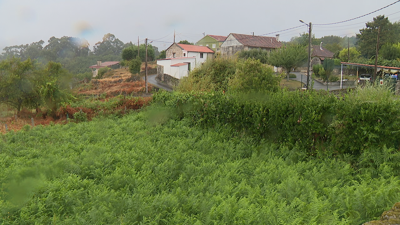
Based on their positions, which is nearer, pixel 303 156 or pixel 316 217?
pixel 316 217

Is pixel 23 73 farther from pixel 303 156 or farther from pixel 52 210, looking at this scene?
pixel 303 156

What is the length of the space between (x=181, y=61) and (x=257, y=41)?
16150 mm

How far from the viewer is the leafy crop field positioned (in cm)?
457

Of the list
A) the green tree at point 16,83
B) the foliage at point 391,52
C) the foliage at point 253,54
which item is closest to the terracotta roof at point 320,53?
the foliage at point 391,52

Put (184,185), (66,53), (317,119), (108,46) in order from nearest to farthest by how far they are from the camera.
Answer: (184,185)
(317,119)
(66,53)
(108,46)

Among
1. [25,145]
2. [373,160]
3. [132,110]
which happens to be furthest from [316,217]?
[132,110]

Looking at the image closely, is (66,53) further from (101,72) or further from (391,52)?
(391,52)

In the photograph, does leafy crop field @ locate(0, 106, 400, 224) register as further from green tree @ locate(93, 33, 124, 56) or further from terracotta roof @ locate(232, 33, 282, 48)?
green tree @ locate(93, 33, 124, 56)

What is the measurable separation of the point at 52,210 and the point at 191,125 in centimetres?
827

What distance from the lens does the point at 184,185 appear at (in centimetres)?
628

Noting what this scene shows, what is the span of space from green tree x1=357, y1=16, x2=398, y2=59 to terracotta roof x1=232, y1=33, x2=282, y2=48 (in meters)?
16.1

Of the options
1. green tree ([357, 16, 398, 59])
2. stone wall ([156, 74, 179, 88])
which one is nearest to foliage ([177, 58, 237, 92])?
stone wall ([156, 74, 179, 88])

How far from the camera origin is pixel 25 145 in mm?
10109

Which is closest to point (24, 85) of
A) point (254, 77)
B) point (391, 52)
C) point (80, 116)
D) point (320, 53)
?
point (80, 116)
